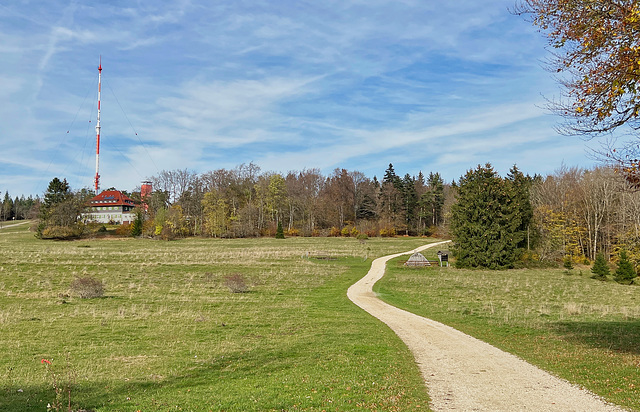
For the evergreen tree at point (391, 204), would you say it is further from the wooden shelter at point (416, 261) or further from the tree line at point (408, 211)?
the wooden shelter at point (416, 261)

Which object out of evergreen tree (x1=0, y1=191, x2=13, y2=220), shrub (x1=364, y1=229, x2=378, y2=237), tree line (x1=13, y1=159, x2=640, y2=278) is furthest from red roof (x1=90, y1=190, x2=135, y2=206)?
shrub (x1=364, y1=229, x2=378, y2=237)

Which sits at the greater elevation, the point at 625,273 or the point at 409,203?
the point at 409,203

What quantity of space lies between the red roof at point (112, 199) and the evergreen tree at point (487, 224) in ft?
349

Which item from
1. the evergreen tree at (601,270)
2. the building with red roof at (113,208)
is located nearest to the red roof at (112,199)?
the building with red roof at (113,208)

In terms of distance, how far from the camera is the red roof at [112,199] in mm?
Answer: 126725

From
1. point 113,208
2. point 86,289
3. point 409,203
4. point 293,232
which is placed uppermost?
point 409,203

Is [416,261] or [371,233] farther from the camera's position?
[371,233]

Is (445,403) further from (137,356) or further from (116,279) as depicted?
(116,279)

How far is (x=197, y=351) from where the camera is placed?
12219 millimetres

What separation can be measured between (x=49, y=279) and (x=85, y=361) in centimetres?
2232

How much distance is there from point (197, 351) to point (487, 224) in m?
42.2

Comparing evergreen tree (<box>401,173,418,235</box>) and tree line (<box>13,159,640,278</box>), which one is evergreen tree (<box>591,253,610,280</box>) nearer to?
tree line (<box>13,159,640,278</box>)

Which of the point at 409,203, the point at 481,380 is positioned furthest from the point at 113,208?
the point at 481,380

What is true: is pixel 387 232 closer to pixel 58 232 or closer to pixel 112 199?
pixel 58 232
